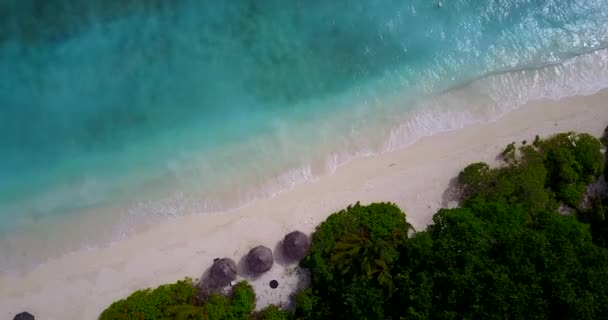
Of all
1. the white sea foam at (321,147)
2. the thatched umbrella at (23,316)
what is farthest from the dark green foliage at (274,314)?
the thatched umbrella at (23,316)

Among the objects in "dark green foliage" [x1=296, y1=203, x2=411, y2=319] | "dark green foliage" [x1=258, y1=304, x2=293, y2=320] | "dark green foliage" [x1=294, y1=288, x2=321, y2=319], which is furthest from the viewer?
Result: "dark green foliage" [x1=258, y1=304, x2=293, y2=320]

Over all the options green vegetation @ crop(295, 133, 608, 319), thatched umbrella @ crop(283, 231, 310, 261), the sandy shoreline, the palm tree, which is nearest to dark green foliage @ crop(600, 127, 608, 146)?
the sandy shoreline

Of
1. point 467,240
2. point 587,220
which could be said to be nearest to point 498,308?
point 467,240

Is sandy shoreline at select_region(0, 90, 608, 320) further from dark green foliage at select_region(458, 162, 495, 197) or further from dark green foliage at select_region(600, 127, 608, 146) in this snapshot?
dark green foliage at select_region(458, 162, 495, 197)

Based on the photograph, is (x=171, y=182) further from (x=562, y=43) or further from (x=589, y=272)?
(x=562, y=43)

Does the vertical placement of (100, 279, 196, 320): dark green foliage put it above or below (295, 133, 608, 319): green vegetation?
above

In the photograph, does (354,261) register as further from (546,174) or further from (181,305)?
(546,174)

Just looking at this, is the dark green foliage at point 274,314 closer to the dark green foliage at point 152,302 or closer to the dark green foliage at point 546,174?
the dark green foliage at point 152,302
